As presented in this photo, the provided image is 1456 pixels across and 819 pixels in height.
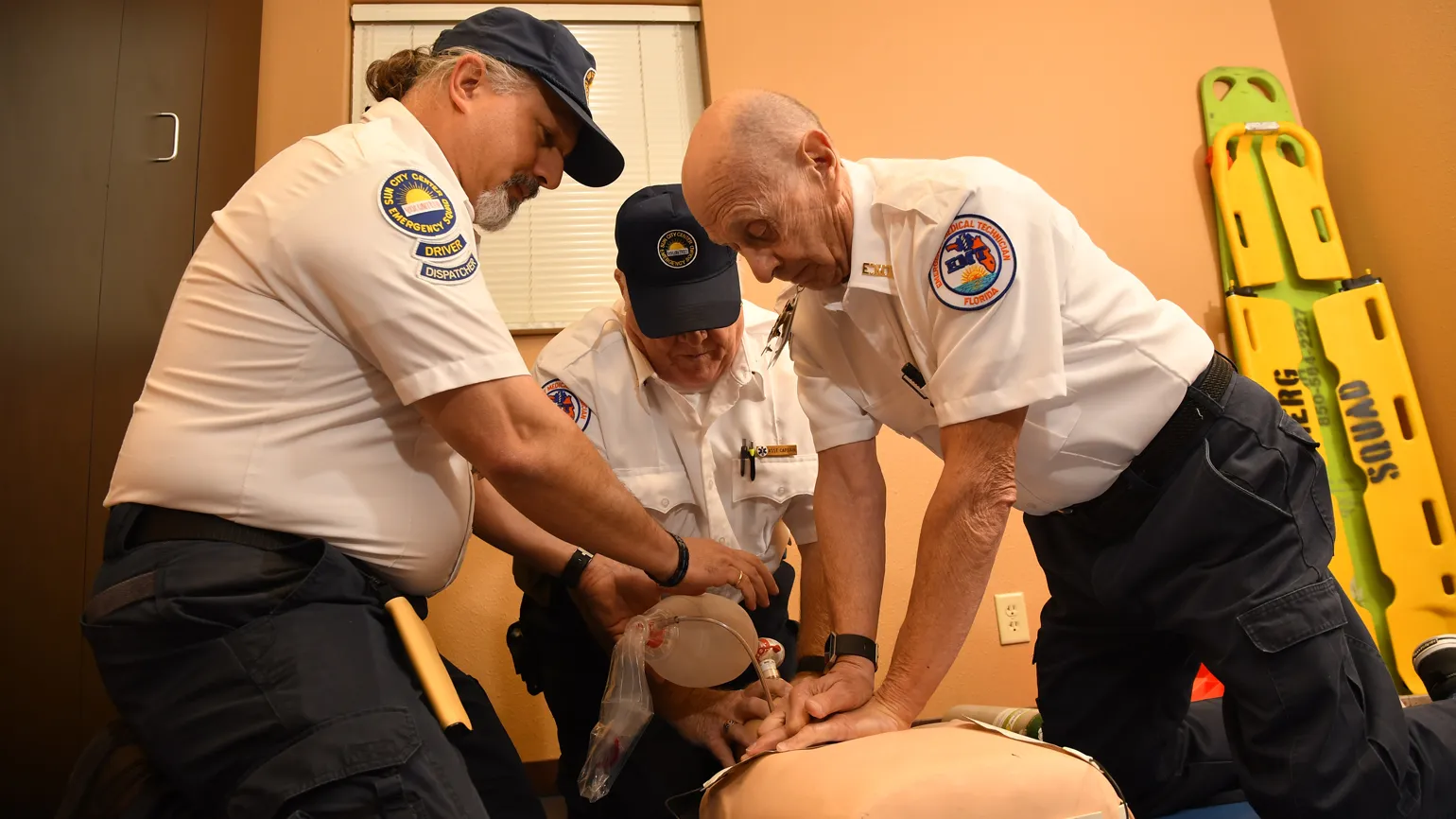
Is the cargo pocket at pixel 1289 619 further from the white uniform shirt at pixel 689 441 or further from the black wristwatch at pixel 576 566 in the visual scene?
the black wristwatch at pixel 576 566

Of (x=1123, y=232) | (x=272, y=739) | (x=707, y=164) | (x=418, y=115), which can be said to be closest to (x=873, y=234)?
(x=707, y=164)

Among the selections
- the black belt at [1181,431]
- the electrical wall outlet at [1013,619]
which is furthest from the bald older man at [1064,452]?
the electrical wall outlet at [1013,619]

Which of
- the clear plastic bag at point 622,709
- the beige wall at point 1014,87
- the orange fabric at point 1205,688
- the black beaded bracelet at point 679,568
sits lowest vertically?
the orange fabric at point 1205,688

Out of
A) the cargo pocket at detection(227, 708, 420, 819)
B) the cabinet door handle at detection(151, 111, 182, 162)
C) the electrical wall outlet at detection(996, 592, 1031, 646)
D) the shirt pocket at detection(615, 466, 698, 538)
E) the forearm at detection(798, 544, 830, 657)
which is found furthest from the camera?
the electrical wall outlet at detection(996, 592, 1031, 646)

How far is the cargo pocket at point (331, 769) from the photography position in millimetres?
911

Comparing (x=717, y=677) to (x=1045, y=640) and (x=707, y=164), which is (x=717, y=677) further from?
(x=707, y=164)

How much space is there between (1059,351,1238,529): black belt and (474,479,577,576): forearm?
3.08ft

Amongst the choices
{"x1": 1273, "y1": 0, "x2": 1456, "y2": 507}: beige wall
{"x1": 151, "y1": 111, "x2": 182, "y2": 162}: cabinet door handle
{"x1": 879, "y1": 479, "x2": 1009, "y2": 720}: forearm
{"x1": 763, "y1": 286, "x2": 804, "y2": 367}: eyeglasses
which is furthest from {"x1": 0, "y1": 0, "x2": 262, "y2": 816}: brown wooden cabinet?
{"x1": 1273, "y1": 0, "x2": 1456, "y2": 507}: beige wall

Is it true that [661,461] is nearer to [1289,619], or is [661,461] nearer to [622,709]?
[622,709]

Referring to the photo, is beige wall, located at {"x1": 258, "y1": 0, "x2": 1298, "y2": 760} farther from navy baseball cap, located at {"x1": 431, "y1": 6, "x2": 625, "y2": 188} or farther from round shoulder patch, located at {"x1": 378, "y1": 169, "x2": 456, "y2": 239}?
round shoulder patch, located at {"x1": 378, "y1": 169, "x2": 456, "y2": 239}

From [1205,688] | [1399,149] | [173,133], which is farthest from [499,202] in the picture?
[1399,149]

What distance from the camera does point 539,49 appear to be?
4.95 ft

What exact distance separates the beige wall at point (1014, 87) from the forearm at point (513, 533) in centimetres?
90

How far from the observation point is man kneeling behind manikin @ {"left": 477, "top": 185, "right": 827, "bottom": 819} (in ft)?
5.70
